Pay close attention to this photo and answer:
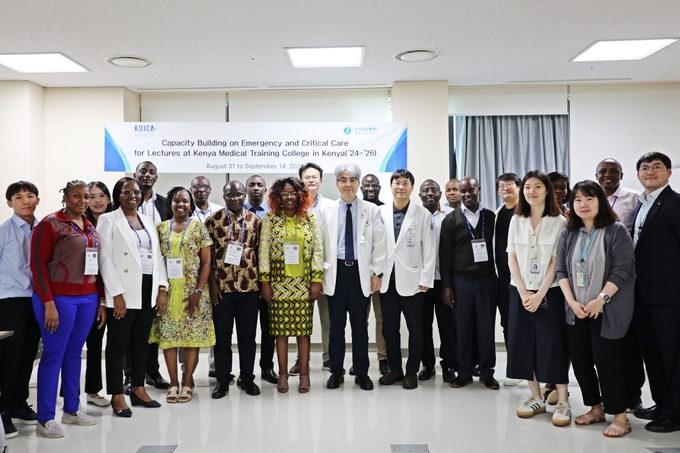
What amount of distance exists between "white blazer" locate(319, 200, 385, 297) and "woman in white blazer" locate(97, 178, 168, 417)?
1.33 metres

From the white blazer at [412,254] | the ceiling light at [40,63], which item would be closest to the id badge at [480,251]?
the white blazer at [412,254]

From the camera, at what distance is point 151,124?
6641mm

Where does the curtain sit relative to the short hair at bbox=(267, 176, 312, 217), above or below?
above

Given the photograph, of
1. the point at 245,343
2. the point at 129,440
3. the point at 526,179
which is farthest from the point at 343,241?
the point at 129,440

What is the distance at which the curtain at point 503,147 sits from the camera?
23.6 feet

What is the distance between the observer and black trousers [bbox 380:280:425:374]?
4695 mm

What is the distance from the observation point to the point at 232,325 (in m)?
4.45

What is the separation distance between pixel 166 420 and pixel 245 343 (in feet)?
2.78

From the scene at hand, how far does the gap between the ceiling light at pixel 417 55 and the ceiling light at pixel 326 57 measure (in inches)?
16.2

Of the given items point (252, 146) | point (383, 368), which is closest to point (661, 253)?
point (383, 368)

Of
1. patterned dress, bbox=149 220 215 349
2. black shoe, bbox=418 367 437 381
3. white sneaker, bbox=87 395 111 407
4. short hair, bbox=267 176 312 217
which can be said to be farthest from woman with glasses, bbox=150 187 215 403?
black shoe, bbox=418 367 437 381

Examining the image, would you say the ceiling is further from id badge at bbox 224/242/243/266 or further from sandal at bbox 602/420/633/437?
sandal at bbox 602/420/633/437

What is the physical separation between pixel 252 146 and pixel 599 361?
456cm

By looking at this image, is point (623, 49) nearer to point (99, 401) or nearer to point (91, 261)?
point (91, 261)
